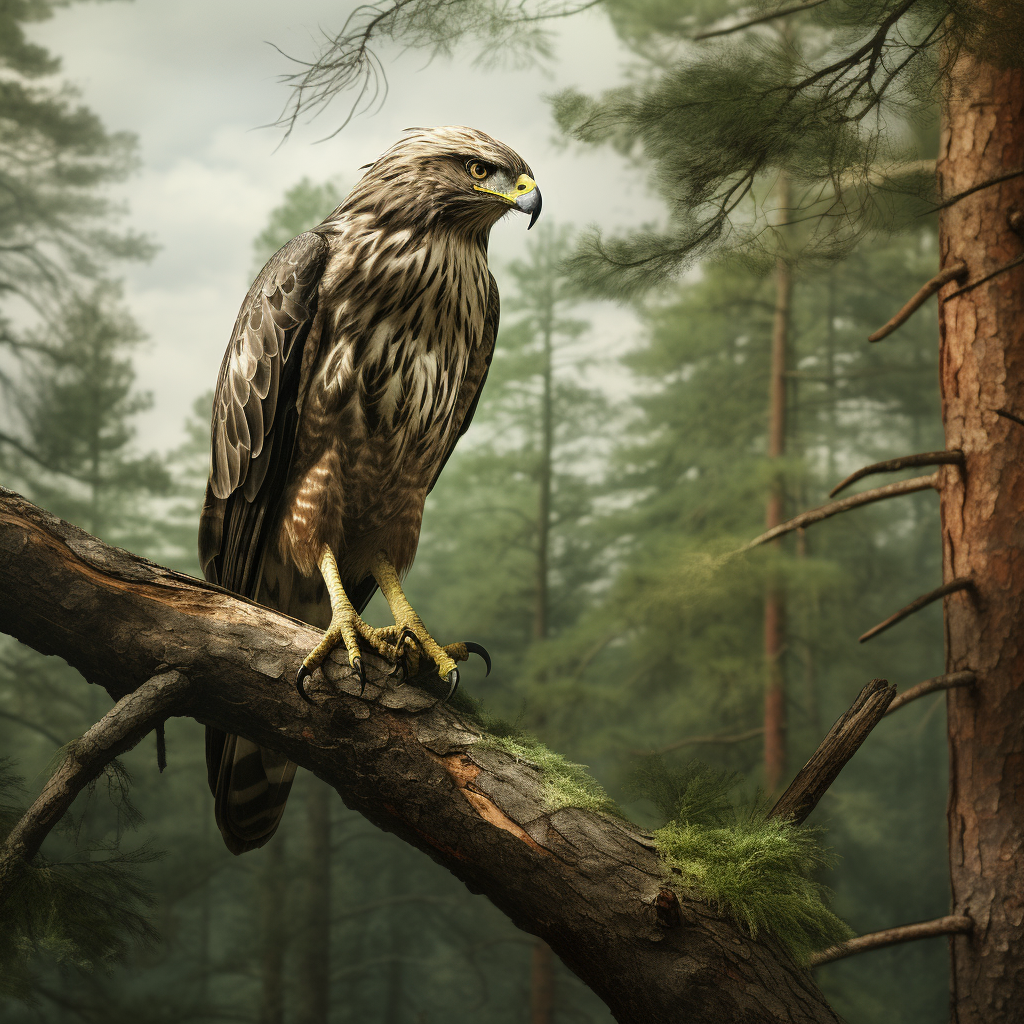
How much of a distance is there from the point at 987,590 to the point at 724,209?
4.90 ft

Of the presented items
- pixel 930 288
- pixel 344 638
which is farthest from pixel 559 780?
pixel 930 288

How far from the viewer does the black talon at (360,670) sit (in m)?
1.80

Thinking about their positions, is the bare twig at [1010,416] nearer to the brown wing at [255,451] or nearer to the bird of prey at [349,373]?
the bird of prey at [349,373]

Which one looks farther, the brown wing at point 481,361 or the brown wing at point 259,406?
the brown wing at point 481,361

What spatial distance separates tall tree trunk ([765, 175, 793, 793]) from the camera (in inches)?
217

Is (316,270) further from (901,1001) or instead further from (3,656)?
(901,1001)

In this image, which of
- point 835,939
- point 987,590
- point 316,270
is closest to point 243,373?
point 316,270

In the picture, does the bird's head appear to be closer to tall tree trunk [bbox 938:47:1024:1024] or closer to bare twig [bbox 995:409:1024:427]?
tall tree trunk [bbox 938:47:1024:1024]

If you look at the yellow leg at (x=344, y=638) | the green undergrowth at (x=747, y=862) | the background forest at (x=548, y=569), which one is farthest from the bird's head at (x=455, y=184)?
the background forest at (x=548, y=569)

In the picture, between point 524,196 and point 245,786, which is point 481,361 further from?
point 245,786

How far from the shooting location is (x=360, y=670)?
5.97 ft

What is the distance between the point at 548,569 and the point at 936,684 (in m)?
4.92

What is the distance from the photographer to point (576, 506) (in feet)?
23.5

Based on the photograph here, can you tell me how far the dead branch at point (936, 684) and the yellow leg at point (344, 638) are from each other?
145cm
